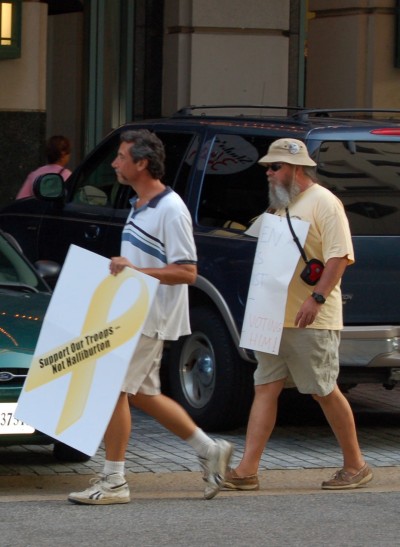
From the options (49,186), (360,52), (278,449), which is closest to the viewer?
(278,449)

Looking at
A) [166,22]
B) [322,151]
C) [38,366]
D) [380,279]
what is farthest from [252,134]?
[166,22]

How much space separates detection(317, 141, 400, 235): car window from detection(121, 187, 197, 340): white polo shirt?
1.66 metres

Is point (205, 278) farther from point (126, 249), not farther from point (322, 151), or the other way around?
point (126, 249)

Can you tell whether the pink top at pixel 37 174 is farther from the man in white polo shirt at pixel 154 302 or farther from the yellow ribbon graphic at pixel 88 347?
the yellow ribbon graphic at pixel 88 347

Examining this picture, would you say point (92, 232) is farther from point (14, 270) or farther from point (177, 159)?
point (14, 270)

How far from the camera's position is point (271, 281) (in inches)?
298

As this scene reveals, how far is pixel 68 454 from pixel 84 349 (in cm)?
136

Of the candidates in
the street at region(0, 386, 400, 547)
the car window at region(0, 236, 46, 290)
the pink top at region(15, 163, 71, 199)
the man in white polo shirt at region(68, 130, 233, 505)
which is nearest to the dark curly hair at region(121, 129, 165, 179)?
the man in white polo shirt at region(68, 130, 233, 505)

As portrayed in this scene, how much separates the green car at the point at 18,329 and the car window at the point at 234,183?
106 centimetres

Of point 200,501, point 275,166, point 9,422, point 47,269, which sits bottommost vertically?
point 200,501

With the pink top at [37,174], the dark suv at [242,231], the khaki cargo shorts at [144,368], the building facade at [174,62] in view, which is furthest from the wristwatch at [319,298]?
the building facade at [174,62]

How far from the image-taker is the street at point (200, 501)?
6.55 m

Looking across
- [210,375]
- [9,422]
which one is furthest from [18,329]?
[210,375]

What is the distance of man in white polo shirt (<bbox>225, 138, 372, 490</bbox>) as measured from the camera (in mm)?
7469
